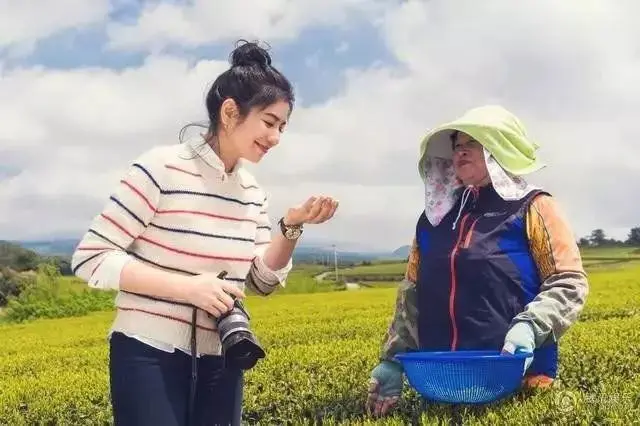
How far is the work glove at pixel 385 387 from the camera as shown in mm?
3496

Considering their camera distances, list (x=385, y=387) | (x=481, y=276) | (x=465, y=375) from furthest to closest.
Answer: (x=385, y=387)
(x=481, y=276)
(x=465, y=375)

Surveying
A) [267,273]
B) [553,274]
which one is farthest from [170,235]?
[553,274]

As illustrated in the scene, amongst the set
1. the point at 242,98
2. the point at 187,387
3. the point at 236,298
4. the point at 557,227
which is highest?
the point at 242,98

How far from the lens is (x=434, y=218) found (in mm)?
3516

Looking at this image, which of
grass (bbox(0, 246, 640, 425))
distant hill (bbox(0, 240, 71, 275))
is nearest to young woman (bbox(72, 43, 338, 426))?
grass (bbox(0, 246, 640, 425))

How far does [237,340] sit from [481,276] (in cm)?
108

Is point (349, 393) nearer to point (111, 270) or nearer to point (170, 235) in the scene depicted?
point (170, 235)

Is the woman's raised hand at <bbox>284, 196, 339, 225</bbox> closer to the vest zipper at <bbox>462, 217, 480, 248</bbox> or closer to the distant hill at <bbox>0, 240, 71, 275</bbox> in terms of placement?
the vest zipper at <bbox>462, 217, 480, 248</bbox>

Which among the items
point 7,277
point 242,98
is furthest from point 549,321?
point 7,277

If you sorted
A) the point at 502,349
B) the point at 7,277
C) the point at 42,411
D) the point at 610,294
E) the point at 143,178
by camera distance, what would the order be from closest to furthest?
the point at 143,178
the point at 502,349
the point at 42,411
the point at 610,294
the point at 7,277

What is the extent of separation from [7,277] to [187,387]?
5245cm

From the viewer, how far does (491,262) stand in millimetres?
3258

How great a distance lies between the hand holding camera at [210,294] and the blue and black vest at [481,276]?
3.35 feet

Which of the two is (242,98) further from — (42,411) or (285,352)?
(285,352)
